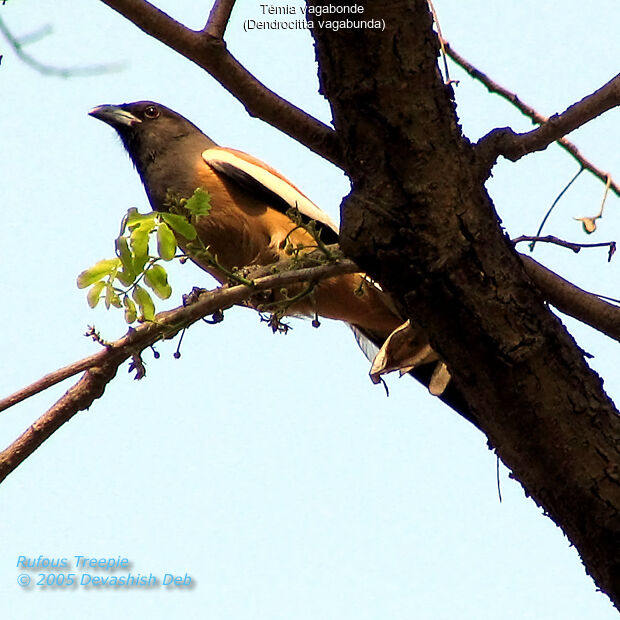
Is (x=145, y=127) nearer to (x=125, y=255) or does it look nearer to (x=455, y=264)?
(x=125, y=255)

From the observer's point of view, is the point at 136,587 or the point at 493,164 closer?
the point at 493,164

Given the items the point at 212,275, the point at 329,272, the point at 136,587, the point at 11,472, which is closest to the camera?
the point at 11,472

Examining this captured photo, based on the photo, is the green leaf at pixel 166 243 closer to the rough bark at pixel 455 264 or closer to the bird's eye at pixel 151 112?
the rough bark at pixel 455 264

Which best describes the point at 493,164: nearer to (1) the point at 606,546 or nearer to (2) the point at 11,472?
(1) the point at 606,546

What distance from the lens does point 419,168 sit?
218cm

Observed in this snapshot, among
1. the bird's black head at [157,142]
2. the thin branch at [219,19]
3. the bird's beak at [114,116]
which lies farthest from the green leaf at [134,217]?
the bird's beak at [114,116]

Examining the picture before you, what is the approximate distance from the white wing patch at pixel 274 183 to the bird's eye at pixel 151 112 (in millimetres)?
596

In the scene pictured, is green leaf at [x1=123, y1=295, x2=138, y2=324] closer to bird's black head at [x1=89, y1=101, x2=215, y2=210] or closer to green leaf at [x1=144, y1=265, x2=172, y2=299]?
green leaf at [x1=144, y1=265, x2=172, y2=299]

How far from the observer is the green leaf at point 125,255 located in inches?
95.6

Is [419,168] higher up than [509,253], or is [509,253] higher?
[419,168]

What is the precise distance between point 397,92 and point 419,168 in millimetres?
189

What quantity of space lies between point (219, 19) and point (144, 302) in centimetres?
96

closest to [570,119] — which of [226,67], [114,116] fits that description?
[226,67]

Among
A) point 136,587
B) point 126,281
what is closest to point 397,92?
point 126,281
